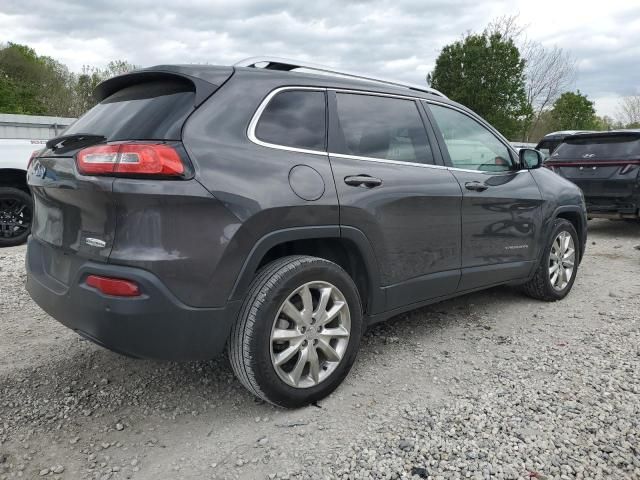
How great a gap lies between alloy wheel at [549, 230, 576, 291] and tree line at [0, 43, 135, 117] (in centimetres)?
2780

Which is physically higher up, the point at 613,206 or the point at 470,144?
the point at 470,144

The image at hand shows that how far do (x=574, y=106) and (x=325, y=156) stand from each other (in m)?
32.5

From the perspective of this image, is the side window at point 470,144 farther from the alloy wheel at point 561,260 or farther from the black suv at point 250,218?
the alloy wheel at point 561,260

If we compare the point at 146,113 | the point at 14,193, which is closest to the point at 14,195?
the point at 14,193

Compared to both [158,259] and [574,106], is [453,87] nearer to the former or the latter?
[574,106]

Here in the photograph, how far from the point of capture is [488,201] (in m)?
3.86

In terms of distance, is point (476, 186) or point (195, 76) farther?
point (476, 186)

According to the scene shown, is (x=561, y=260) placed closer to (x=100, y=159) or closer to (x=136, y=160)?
(x=136, y=160)

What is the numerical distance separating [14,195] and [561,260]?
21.2 feet

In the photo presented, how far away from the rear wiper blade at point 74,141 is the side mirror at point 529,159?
3.20 m

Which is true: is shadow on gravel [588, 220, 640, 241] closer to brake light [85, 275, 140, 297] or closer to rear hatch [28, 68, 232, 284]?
rear hatch [28, 68, 232, 284]

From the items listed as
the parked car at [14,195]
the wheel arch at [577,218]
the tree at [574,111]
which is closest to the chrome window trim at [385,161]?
the wheel arch at [577,218]

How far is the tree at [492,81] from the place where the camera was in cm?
2458

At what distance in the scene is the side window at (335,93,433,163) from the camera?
3100 millimetres
